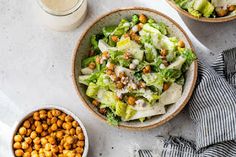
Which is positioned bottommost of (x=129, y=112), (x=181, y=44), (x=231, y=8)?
(x=129, y=112)

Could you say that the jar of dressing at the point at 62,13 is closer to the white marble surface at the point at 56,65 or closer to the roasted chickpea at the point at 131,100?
the white marble surface at the point at 56,65

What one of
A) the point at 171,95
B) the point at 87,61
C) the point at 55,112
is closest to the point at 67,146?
the point at 55,112

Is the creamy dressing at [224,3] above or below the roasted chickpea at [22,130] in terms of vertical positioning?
above

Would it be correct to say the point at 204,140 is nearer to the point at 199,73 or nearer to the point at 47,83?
the point at 199,73

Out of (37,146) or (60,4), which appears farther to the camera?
(60,4)

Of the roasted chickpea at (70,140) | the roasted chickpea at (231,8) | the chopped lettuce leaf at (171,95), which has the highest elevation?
the roasted chickpea at (231,8)

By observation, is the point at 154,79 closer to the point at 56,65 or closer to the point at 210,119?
the point at 210,119

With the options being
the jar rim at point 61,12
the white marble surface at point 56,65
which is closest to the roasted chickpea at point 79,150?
the white marble surface at point 56,65

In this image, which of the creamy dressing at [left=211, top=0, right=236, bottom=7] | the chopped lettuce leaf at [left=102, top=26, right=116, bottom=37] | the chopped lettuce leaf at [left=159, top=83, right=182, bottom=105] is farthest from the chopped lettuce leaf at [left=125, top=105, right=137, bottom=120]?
the creamy dressing at [left=211, top=0, right=236, bottom=7]
